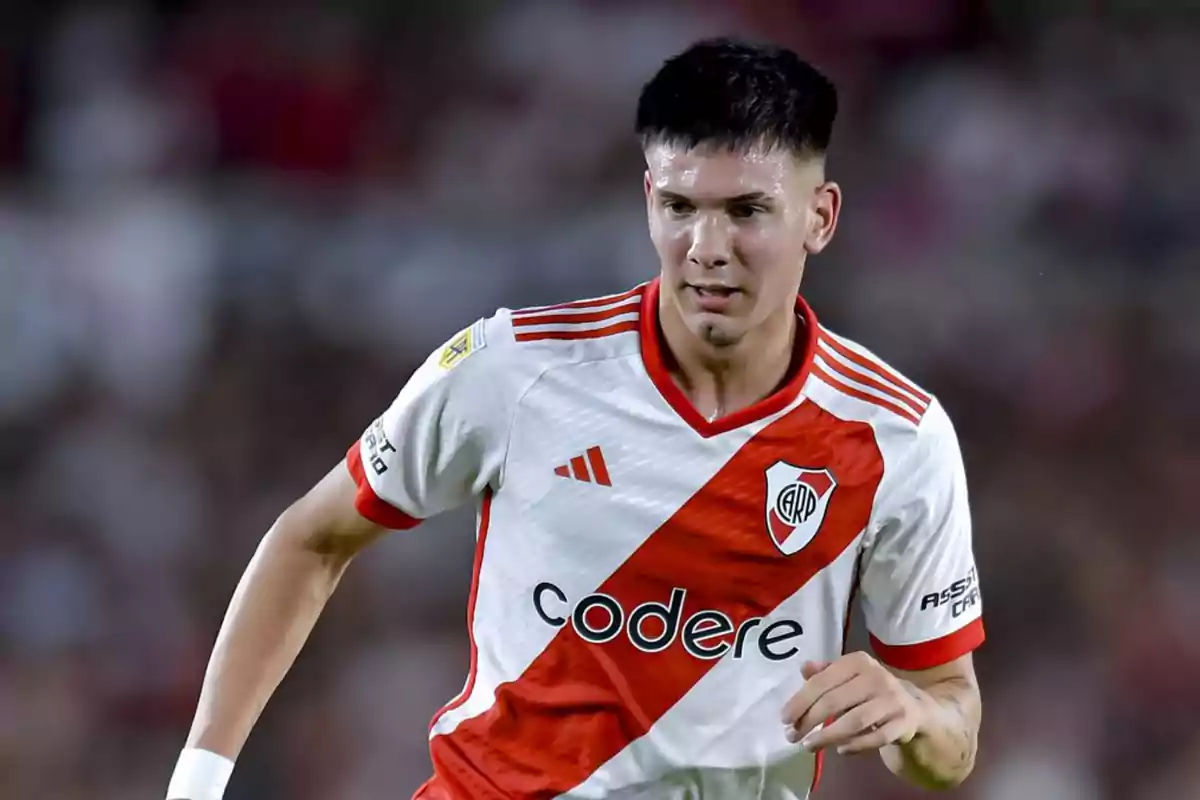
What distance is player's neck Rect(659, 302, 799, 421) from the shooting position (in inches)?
123

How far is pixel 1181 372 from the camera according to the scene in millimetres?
6457

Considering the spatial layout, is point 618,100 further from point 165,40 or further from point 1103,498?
point 1103,498

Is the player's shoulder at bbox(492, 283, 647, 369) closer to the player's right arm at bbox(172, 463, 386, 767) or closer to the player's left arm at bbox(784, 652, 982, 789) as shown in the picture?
the player's right arm at bbox(172, 463, 386, 767)

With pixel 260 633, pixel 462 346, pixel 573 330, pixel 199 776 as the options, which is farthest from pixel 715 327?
pixel 199 776

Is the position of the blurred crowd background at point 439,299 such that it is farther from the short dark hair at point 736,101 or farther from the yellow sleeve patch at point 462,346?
the short dark hair at point 736,101

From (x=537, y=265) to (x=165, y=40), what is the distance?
1.80 m

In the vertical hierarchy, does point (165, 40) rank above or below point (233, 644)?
above

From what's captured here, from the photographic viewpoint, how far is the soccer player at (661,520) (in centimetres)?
304

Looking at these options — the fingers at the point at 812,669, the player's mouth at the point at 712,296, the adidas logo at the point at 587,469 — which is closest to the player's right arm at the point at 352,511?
the adidas logo at the point at 587,469

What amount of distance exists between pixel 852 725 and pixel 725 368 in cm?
76

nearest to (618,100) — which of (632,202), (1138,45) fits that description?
(632,202)

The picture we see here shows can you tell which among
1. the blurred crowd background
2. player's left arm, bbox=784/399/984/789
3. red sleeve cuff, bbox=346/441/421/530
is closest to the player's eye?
player's left arm, bbox=784/399/984/789

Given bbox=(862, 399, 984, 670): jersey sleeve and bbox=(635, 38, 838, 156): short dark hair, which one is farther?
bbox=(862, 399, 984, 670): jersey sleeve

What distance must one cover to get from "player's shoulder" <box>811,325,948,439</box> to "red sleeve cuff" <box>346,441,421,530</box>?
31.2 inches
